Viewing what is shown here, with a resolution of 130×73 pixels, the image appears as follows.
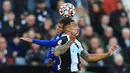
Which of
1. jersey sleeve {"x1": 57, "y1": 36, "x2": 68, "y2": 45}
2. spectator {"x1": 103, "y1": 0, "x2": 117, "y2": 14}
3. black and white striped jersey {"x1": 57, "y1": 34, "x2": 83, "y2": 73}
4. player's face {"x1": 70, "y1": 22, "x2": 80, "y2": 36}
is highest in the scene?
spectator {"x1": 103, "y1": 0, "x2": 117, "y2": 14}

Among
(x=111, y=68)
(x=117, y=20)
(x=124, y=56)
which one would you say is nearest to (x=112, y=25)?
(x=117, y=20)

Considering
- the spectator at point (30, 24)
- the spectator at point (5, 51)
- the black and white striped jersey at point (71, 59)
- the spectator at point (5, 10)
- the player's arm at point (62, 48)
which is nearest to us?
the player's arm at point (62, 48)

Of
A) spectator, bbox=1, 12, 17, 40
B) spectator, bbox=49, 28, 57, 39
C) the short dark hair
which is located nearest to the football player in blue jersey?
the short dark hair

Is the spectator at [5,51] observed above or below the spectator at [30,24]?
below

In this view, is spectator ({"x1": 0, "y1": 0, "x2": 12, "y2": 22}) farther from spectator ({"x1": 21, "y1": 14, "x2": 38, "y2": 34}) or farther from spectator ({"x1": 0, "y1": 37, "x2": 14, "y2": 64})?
spectator ({"x1": 0, "y1": 37, "x2": 14, "y2": 64})

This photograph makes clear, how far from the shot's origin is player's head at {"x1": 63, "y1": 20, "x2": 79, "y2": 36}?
351 inches

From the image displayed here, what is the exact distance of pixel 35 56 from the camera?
47.9ft

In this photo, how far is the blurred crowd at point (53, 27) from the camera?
14789mm

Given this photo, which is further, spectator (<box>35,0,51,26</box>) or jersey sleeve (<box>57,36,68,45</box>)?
spectator (<box>35,0,51,26</box>)

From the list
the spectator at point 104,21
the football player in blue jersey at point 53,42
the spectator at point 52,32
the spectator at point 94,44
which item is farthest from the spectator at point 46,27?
the football player in blue jersey at point 53,42

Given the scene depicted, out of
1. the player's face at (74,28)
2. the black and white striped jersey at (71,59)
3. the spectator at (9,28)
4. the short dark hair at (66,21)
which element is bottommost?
the black and white striped jersey at (71,59)

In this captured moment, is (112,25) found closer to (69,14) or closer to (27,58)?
(27,58)

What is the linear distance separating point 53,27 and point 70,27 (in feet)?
21.6

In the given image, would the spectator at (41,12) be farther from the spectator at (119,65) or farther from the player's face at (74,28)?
the player's face at (74,28)
